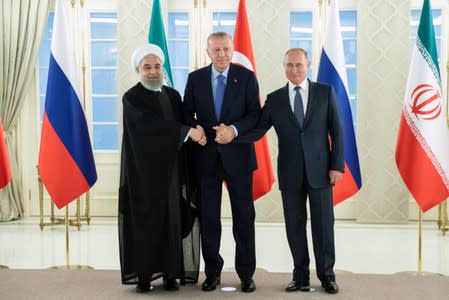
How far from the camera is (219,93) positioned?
3525mm

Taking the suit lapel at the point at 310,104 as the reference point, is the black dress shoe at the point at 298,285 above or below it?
below

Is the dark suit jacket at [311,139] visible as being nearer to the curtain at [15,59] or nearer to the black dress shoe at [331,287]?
the black dress shoe at [331,287]

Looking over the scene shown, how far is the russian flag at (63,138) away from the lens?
4.39 m

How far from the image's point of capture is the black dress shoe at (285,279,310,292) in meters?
3.53

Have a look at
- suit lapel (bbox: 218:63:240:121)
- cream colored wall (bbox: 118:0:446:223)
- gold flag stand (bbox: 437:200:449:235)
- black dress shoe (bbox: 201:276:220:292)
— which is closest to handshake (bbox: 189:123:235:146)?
suit lapel (bbox: 218:63:240:121)

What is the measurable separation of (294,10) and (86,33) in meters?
2.42

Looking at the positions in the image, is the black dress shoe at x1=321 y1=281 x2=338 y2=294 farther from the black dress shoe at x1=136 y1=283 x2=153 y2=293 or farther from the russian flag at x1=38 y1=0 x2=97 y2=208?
the russian flag at x1=38 y1=0 x2=97 y2=208

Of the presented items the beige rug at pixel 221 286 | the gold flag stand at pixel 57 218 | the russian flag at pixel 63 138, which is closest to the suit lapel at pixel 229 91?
the beige rug at pixel 221 286

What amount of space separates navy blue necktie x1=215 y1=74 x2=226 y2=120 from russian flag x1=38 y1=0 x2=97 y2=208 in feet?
4.60

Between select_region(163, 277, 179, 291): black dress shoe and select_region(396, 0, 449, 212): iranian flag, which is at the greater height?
select_region(396, 0, 449, 212): iranian flag

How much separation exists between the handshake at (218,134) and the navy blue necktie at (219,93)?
0.47 ft

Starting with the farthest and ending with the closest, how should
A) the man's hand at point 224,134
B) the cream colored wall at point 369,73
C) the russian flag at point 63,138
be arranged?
the cream colored wall at point 369,73
the russian flag at point 63,138
the man's hand at point 224,134

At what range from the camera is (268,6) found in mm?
6379

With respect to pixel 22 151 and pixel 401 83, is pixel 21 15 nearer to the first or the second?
pixel 22 151
